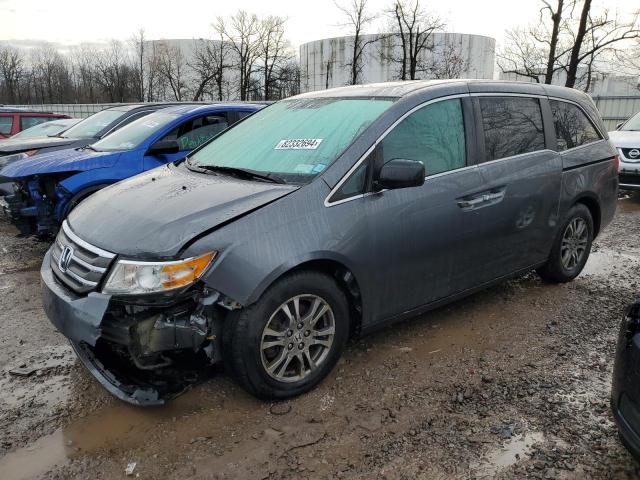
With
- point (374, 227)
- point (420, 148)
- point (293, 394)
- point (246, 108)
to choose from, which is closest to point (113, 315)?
point (293, 394)

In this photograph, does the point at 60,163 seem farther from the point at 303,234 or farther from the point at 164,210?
the point at 303,234

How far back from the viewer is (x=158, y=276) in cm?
258

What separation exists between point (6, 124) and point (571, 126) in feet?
39.5

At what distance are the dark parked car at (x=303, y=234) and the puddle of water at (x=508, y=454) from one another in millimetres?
1034

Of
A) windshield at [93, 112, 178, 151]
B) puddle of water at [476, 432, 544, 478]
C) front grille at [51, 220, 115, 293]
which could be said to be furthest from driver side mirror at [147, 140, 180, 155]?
puddle of water at [476, 432, 544, 478]

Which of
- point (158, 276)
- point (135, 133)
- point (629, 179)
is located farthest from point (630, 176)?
point (158, 276)

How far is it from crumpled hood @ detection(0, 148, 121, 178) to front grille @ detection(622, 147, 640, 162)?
8.70 metres

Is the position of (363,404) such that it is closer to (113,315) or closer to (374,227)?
(374,227)

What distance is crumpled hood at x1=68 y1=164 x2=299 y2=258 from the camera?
8.78 feet

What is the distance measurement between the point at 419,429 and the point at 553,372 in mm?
1147

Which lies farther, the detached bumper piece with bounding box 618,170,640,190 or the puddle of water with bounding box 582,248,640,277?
the detached bumper piece with bounding box 618,170,640,190

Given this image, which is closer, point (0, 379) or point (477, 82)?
point (0, 379)

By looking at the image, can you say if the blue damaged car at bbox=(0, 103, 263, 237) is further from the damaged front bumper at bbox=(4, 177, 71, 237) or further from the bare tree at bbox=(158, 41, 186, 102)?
the bare tree at bbox=(158, 41, 186, 102)

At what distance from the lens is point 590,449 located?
261 cm
